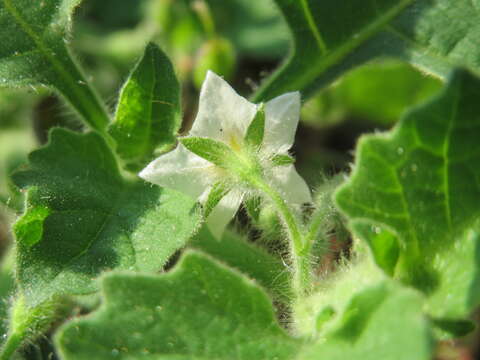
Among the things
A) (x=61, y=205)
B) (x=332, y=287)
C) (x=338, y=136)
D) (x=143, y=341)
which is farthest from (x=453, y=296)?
(x=338, y=136)

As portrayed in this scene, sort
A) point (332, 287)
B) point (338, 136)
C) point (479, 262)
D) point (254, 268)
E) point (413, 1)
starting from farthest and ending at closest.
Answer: point (338, 136) < point (413, 1) < point (254, 268) < point (332, 287) < point (479, 262)

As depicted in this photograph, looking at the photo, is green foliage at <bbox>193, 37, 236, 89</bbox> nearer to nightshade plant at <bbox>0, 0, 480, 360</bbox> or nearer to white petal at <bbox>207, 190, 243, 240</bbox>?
nightshade plant at <bbox>0, 0, 480, 360</bbox>

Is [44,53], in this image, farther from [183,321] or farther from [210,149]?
[183,321]

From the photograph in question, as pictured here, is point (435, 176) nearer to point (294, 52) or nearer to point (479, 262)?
point (479, 262)

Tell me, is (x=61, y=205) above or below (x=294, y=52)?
above

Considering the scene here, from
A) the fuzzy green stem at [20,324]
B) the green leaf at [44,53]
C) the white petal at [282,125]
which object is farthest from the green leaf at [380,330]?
the green leaf at [44,53]

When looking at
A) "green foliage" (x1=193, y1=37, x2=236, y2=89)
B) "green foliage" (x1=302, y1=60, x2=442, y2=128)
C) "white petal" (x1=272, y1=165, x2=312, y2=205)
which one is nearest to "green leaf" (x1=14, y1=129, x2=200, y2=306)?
"white petal" (x1=272, y1=165, x2=312, y2=205)
